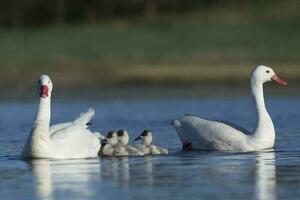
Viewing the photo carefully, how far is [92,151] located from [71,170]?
6.14ft

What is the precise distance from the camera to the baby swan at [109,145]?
56.3ft

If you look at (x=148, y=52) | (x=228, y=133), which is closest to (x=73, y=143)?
(x=228, y=133)

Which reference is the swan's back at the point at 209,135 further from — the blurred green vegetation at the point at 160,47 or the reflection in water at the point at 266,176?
the blurred green vegetation at the point at 160,47

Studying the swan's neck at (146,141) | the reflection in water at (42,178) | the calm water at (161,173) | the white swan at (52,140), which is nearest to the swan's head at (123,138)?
the swan's neck at (146,141)

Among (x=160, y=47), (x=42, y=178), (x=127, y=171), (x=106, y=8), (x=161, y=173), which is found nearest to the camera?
(x=42, y=178)

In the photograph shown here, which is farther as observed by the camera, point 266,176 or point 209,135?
point 209,135

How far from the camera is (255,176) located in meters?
14.0

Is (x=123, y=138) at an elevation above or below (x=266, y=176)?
above

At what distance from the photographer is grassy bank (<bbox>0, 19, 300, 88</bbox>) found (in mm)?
36438

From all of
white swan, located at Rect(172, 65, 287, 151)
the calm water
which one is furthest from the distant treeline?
white swan, located at Rect(172, 65, 287, 151)

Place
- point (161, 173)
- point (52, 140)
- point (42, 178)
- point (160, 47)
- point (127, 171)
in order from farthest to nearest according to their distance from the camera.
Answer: point (160, 47) < point (52, 140) < point (127, 171) < point (161, 173) < point (42, 178)

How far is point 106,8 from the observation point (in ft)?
165

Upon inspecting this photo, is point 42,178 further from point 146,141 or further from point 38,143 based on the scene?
point 146,141

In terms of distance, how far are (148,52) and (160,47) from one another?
1.68 meters
